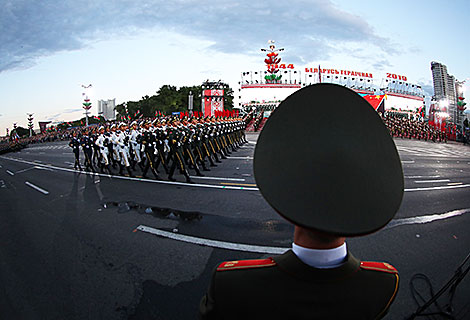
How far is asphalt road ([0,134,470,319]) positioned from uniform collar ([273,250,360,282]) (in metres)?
0.42

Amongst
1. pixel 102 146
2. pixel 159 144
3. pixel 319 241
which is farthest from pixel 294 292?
pixel 102 146

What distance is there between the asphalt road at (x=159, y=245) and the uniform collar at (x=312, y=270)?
415 millimetres

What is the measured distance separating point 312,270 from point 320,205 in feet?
1.04

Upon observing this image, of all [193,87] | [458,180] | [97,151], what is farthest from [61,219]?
[193,87]

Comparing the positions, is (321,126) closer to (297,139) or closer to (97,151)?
(297,139)

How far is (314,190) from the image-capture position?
3.12ft

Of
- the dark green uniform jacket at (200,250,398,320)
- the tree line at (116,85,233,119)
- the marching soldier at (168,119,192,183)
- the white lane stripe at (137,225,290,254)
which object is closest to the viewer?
the dark green uniform jacket at (200,250,398,320)

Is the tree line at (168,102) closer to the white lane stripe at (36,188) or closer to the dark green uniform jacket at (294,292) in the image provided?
the white lane stripe at (36,188)

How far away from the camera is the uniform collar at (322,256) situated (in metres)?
1.09

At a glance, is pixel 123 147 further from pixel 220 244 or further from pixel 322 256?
pixel 322 256

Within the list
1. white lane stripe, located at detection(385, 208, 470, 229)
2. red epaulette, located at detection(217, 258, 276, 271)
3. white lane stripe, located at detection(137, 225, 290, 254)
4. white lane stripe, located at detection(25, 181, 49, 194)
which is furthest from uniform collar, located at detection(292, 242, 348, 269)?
white lane stripe, located at detection(25, 181, 49, 194)

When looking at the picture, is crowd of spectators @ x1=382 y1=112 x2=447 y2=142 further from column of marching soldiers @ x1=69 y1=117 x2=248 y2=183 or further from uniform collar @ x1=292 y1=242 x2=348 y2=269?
uniform collar @ x1=292 y1=242 x2=348 y2=269

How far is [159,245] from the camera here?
15.5 feet

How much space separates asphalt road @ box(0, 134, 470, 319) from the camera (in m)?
3.33
